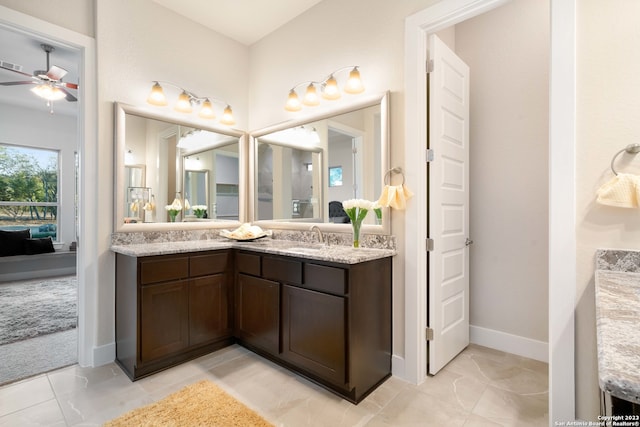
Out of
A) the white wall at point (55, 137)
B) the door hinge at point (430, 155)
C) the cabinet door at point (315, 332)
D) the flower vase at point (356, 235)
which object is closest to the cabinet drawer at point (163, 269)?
the cabinet door at point (315, 332)

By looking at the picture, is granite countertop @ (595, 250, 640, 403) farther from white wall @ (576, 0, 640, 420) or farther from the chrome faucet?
the chrome faucet

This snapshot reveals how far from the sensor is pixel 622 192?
1.24 meters

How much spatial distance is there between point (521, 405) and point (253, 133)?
3221 millimetres

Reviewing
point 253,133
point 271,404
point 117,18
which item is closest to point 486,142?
point 253,133

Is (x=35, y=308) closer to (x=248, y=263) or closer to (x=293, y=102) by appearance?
(x=248, y=263)

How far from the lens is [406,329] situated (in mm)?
2162

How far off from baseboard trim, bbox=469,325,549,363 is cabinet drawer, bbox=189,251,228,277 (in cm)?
231

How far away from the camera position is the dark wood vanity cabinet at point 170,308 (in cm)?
218

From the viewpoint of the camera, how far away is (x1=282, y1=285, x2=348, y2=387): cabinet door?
1.91 m

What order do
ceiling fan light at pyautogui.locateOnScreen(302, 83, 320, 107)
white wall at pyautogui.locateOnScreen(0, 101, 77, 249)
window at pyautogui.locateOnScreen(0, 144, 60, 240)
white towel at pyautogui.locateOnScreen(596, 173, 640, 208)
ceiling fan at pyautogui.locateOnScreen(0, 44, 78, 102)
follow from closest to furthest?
white towel at pyautogui.locateOnScreen(596, 173, 640, 208), ceiling fan light at pyautogui.locateOnScreen(302, 83, 320, 107), ceiling fan at pyautogui.locateOnScreen(0, 44, 78, 102), white wall at pyautogui.locateOnScreen(0, 101, 77, 249), window at pyautogui.locateOnScreen(0, 144, 60, 240)

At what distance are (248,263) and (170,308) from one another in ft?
2.15

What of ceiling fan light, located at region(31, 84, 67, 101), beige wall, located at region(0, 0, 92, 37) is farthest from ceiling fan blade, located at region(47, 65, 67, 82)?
beige wall, located at region(0, 0, 92, 37)

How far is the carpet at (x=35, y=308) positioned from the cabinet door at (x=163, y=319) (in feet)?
5.47

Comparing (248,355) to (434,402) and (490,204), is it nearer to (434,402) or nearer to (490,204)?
(434,402)
